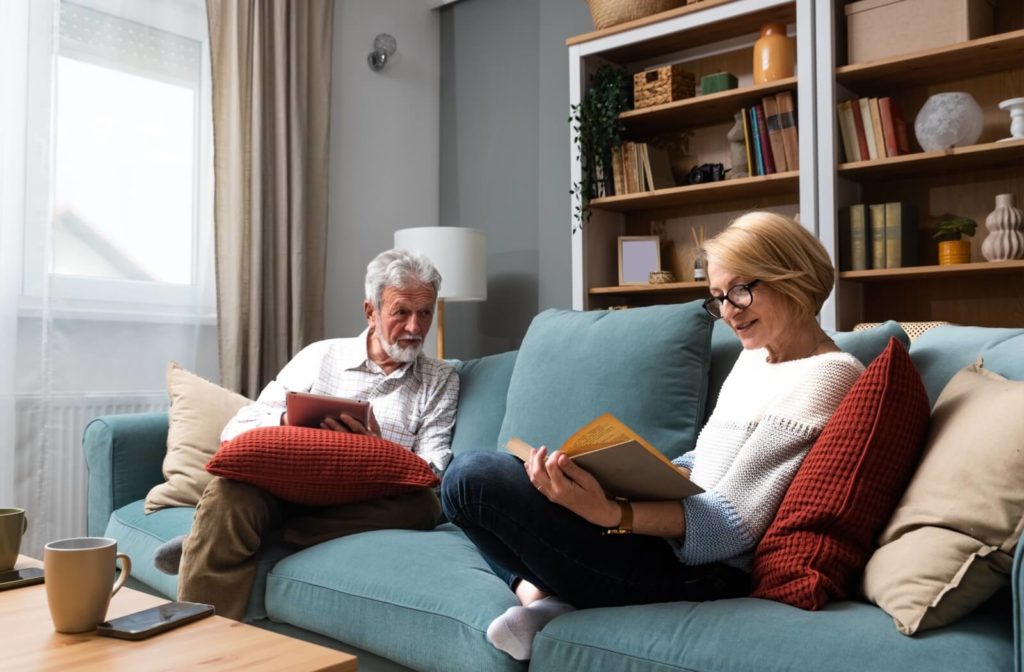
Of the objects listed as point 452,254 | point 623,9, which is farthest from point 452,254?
point 623,9

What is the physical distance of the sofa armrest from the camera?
8.21 ft

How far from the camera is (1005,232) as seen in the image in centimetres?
283

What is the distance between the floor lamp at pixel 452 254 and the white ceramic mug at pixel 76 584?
2.56 metres

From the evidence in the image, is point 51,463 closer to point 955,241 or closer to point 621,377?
point 621,377

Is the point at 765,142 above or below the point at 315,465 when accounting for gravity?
above

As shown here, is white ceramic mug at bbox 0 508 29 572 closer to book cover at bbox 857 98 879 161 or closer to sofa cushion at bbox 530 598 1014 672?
sofa cushion at bbox 530 598 1014 672

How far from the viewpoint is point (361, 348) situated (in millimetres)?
2527

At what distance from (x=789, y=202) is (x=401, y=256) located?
1.68 metres

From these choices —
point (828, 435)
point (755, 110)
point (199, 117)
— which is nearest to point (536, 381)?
point (828, 435)

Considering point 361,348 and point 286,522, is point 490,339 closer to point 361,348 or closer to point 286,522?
point 361,348

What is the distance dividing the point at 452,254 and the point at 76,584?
267cm

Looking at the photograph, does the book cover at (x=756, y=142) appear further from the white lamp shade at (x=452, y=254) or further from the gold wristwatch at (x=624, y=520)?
the gold wristwatch at (x=624, y=520)

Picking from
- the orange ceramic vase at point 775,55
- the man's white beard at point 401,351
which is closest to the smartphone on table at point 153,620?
the man's white beard at point 401,351

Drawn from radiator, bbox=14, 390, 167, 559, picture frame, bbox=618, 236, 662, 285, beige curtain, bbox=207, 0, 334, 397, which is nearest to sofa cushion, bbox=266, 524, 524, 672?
radiator, bbox=14, 390, 167, 559
